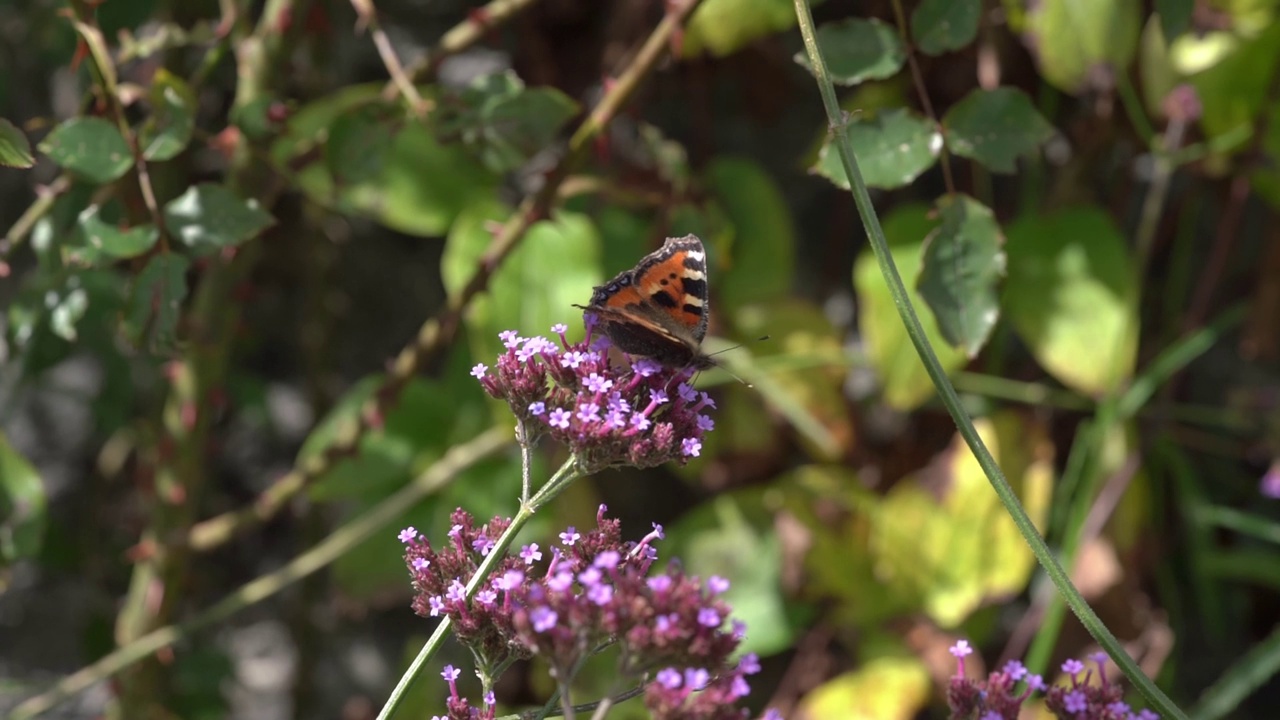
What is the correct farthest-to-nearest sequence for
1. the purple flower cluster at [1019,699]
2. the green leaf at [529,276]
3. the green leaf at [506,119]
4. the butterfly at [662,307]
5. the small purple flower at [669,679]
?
the green leaf at [529,276] < the green leaf at [506,119] < the butterfly at [662,307] < the purple flower cluster at [1019,699] < the small purple flower at [669,679]

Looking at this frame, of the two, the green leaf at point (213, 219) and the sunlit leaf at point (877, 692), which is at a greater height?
the green leaf at point (213, 219)

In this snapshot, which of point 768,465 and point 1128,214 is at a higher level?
point 1128,214

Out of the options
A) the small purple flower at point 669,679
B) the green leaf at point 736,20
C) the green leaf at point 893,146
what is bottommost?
the small purple flower at point 669,679

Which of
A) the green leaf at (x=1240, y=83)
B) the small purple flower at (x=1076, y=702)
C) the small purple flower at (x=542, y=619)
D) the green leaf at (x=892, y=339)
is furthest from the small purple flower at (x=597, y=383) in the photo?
the green leaf at (x=1240, y=83)

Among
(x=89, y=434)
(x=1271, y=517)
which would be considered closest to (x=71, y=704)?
(x=89, y=434)

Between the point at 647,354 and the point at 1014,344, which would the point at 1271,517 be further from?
the point at 647,354

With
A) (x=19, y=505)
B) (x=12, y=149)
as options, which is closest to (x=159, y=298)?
(x=12, y=149)

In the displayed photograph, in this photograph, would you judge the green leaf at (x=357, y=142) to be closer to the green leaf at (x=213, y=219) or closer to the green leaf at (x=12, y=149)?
the green leaf at (x=213, y=219)
